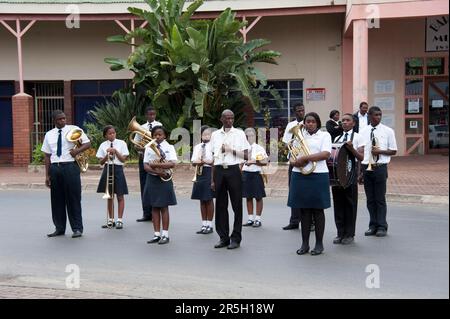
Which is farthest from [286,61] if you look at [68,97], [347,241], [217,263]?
[217,263]

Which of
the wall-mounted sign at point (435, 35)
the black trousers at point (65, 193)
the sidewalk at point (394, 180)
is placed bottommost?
the sidewalk at point (394, 180)

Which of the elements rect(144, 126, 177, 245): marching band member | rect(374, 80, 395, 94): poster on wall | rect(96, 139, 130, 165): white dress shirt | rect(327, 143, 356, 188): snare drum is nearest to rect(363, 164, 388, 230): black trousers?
rect(327, 143, 356, 188): snare drum

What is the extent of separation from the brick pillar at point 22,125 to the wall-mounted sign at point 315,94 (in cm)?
981

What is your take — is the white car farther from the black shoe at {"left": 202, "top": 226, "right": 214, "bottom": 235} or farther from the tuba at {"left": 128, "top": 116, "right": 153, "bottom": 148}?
the tuba at {"left": 128, "top": 116, "right": 153, "bottom": 148}

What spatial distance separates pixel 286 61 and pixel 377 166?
43.9 feet

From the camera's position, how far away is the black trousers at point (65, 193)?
929 centimetres

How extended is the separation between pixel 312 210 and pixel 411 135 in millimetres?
14370

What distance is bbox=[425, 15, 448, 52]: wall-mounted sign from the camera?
20555 millimetres

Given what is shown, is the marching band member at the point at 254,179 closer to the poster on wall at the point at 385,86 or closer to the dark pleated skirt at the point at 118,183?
the dark pleated skirt at the point at 118,183

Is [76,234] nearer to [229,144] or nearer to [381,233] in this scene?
[229,144]

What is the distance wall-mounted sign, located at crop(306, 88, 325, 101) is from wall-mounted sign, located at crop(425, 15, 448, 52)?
3860 millimetres

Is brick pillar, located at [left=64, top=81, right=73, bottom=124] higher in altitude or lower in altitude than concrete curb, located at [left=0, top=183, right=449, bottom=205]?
higher

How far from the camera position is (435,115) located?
21.1 m

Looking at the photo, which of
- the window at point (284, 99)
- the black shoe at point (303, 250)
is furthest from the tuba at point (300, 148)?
the window at point (284, 99)
